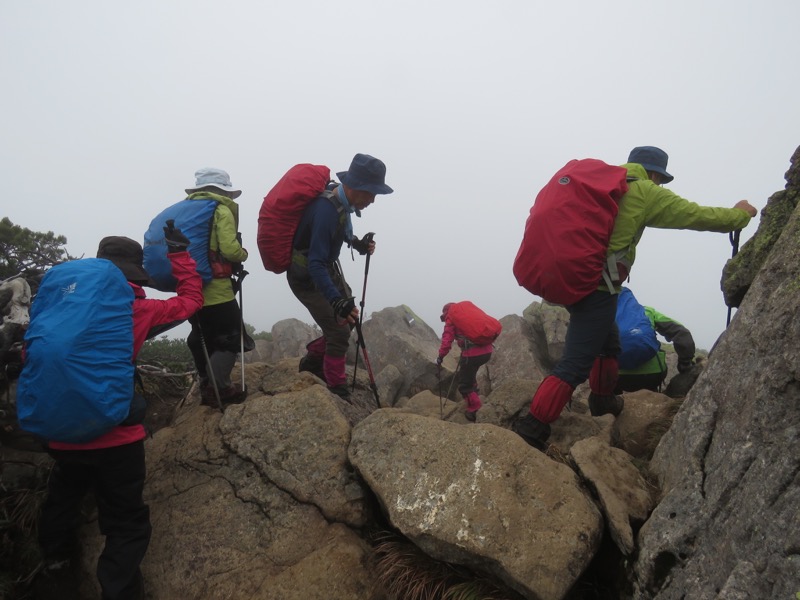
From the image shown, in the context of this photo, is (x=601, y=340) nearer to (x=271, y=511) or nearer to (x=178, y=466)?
(x=271, y=511)

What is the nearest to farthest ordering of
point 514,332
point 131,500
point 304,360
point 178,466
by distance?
point 131,500 → point 178,466 → point 304,360 → point 514,332

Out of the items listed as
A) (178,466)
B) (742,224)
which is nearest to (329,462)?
(178,466)

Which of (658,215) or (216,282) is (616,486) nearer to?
(658,215)

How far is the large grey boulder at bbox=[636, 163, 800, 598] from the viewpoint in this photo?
273 cm

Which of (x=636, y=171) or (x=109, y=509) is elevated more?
(x=636, y=171)

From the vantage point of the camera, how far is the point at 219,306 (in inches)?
261

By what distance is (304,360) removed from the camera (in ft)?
26.8

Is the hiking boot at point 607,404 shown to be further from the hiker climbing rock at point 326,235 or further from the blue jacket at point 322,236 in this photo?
the blue jacket at point 322,236

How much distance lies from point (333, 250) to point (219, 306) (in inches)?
73.0

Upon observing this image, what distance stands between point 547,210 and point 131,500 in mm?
5257

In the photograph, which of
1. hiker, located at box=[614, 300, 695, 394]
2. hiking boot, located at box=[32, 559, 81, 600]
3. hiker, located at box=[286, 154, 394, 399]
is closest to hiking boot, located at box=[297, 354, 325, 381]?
hiker, located at box=[286, 154, 394, 399]

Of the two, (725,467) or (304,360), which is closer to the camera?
(725,467)

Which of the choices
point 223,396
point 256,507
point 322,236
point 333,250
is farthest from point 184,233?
point 256,507

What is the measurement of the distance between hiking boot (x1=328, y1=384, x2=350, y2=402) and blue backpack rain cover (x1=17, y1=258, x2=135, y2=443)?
3.33m
